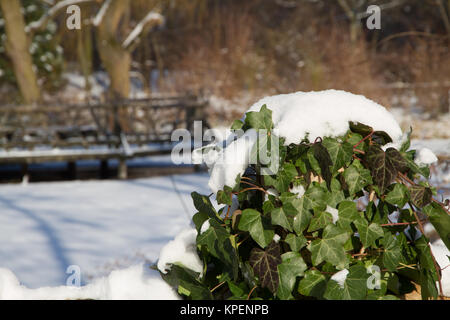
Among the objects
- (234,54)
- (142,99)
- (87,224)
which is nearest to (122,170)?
(142,99)

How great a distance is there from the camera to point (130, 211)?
5.66 metres

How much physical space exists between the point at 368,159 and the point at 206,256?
21.6 inches

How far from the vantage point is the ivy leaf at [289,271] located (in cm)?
128

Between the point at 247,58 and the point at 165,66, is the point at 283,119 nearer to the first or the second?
the point at 247,58

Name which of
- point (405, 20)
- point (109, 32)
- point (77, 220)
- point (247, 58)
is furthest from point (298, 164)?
point (405, 20)

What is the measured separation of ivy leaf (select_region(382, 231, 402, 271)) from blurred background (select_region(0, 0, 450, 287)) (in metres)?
0.24

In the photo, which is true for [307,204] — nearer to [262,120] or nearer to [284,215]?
[284,215]

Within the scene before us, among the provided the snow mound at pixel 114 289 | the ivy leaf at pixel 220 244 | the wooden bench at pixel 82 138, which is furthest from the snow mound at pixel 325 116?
the wooden bench at pixel 82 138

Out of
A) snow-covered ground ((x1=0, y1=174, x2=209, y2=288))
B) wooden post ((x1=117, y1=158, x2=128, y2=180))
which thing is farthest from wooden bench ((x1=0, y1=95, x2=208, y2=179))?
snow-covered ground ((x1=0, y1=174, x2=209, y2=288))

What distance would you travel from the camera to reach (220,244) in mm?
1290

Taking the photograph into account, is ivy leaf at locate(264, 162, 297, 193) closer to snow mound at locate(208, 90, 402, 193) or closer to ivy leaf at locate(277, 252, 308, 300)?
snow mound at locate(208, 90, 402, 193)

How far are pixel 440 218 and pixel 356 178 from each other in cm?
28

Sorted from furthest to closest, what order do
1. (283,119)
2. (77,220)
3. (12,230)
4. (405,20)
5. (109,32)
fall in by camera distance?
(405,20) → (109,32) → (77,220) → (12,230) → (283,119)
